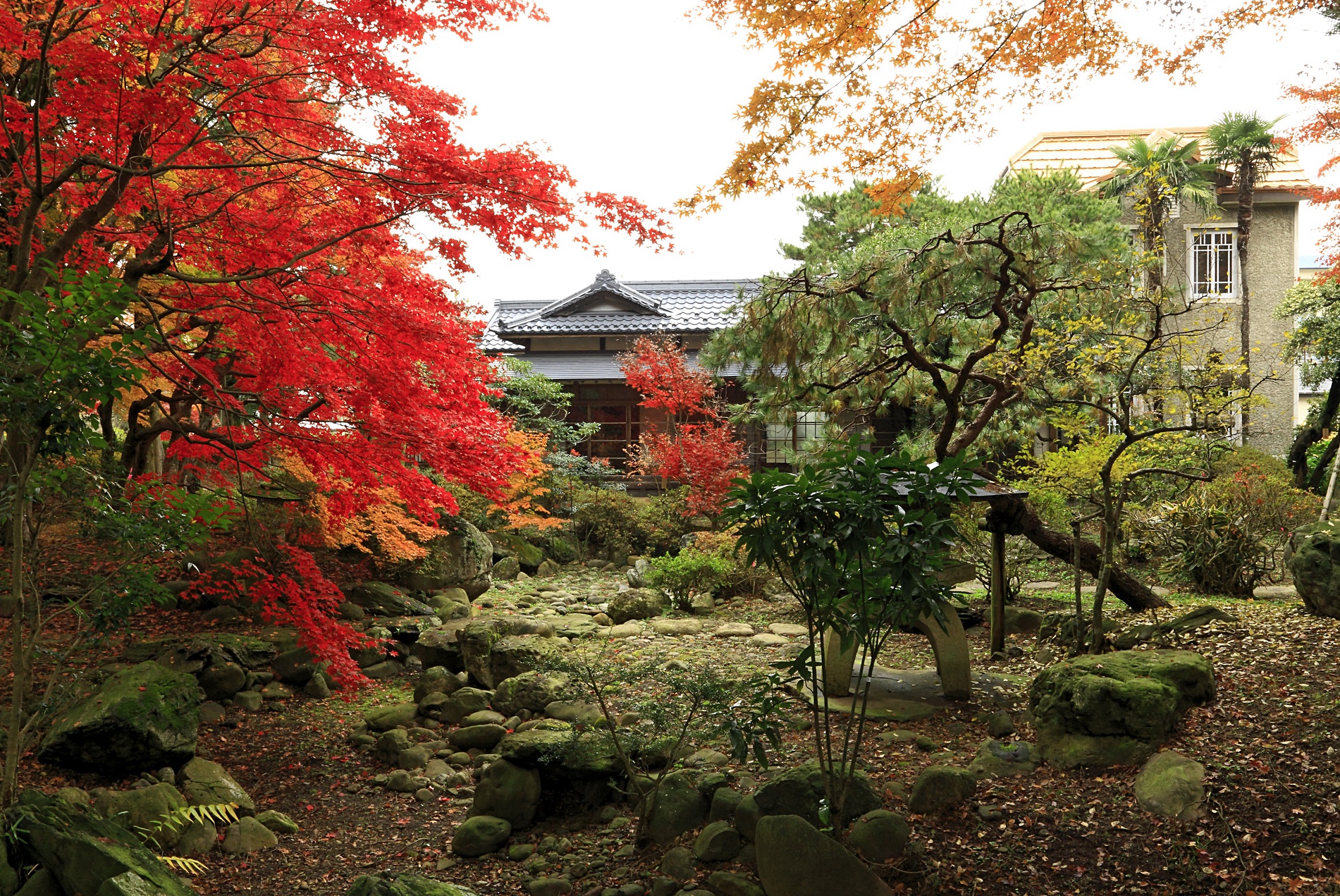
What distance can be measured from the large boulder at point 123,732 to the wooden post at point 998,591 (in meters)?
5.90

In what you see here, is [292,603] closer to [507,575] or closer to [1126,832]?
[1126,832]

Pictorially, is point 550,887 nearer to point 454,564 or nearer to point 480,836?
point 480,836

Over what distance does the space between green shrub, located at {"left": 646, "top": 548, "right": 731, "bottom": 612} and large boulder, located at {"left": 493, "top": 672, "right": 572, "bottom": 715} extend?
323 cm

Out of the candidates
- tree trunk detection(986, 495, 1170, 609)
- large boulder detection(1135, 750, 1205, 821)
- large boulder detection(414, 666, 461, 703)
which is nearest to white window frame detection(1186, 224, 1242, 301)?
tree trunk detection(986, 495, 1170, 609)

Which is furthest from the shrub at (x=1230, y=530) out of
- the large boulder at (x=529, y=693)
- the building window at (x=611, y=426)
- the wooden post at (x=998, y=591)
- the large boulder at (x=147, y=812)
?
the building window at (x=611, y=426)

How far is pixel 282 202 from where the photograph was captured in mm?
5828

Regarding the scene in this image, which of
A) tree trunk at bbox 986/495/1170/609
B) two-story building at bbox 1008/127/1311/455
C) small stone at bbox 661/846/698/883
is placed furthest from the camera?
two-story building at bbox 1008/127/1311/455

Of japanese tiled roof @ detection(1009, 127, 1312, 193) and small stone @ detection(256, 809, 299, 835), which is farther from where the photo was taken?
japanese tiled roof @ detection(1009, 127, 1312, 193)

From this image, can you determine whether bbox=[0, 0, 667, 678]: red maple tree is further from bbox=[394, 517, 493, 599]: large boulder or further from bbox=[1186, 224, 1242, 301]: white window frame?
bbox=[1186, 224, 1242, 301]: white window frame

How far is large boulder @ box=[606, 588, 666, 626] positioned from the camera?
31.7 feet

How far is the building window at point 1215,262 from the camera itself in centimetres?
1792

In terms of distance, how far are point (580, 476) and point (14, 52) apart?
10.6 meters

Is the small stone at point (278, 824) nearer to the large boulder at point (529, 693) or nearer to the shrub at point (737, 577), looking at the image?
the large boulder at point (529, 693)

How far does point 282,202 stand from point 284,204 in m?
0.03
